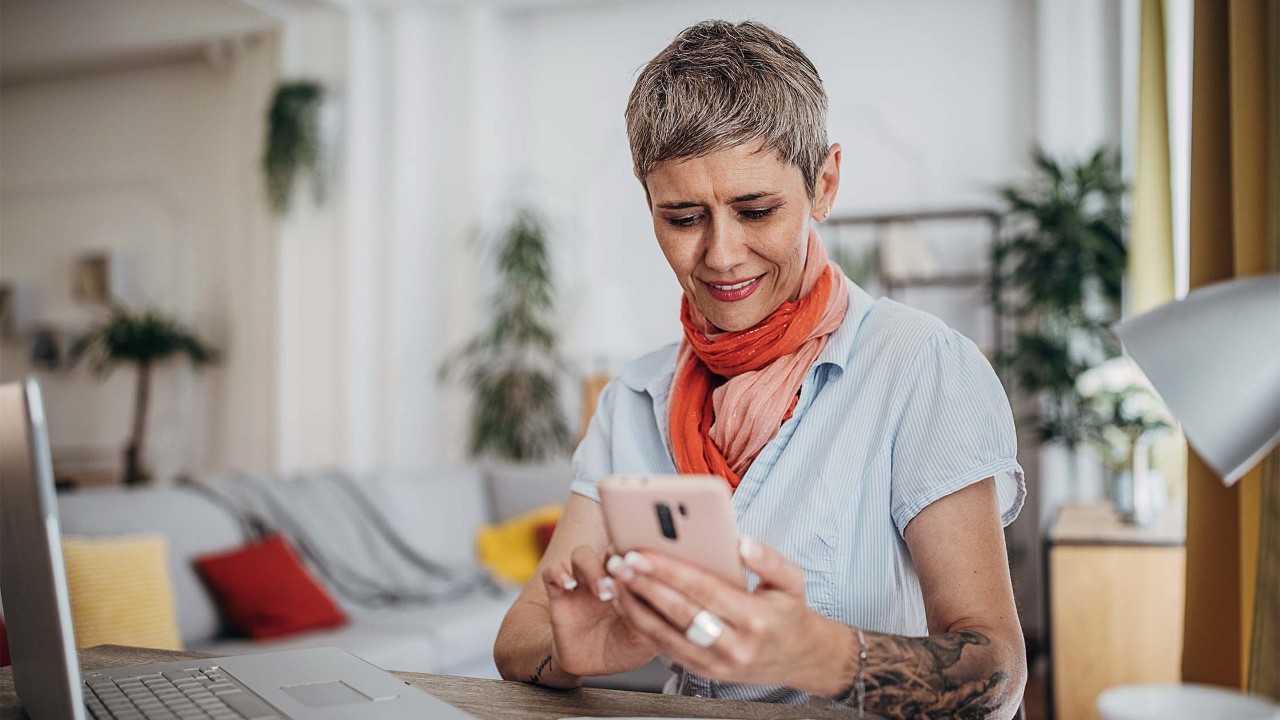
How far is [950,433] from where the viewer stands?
3.38 feet

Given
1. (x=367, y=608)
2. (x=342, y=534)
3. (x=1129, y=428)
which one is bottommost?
(x=367, y=608)

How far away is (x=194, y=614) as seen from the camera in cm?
300

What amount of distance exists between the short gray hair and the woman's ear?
0.02m

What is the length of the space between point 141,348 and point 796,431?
5583 mm

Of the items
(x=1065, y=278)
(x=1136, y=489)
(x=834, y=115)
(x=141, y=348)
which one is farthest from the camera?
(x=141, y=348)

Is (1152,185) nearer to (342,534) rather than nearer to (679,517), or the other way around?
(342,534)

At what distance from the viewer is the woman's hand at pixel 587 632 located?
940 millimetres

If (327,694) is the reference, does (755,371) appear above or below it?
above

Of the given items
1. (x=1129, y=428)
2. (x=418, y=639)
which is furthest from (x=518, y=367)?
(x=1129, y=428)

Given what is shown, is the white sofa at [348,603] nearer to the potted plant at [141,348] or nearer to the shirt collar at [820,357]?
the shirt collar at [820,357]

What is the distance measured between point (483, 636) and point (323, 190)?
10.1 ft

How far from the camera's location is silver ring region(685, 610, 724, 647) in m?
0.74

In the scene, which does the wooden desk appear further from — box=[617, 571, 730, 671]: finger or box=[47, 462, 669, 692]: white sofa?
box=[47, 462, 669, 692]: white sofa

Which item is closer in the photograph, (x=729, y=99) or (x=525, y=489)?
(x=729, y=99)
